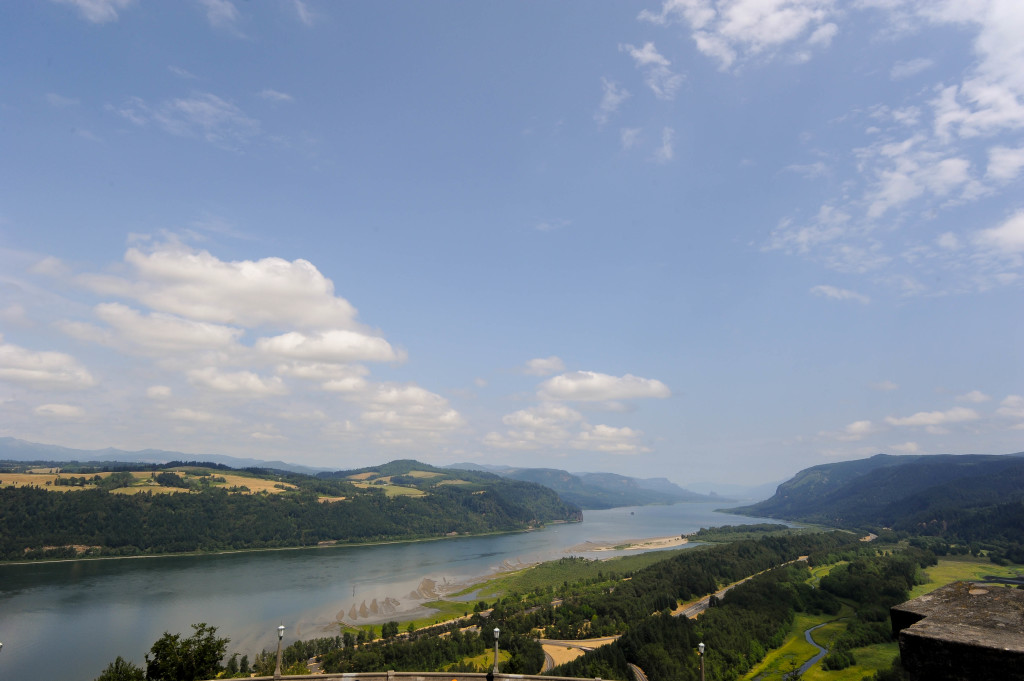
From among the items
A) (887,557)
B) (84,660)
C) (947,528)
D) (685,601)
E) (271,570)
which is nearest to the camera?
(84,660)

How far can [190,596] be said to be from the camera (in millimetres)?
90000

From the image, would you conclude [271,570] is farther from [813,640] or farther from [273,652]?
[813,640]

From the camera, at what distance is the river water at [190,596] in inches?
2446

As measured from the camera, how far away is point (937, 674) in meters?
5.85

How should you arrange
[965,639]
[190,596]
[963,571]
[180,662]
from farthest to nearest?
1. [963,571]
2. [190,596]
3. [180,662]
4. [965,639]

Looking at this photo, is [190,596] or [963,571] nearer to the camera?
[190,596]

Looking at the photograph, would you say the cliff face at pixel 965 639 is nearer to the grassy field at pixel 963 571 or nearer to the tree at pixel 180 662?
the tree at pixel 180 662

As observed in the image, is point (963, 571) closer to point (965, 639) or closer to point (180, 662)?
point (180, 662)

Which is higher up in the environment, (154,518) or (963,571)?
(154,518)

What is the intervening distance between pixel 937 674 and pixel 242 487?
758 ft

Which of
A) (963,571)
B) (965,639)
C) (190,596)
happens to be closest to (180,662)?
(965,639)

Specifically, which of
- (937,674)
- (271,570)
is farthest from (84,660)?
(937,674)

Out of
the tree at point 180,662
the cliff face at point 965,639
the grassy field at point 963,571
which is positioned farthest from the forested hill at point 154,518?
the cliff face at point 965,639

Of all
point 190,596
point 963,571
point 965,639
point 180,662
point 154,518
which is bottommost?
point 190,596
